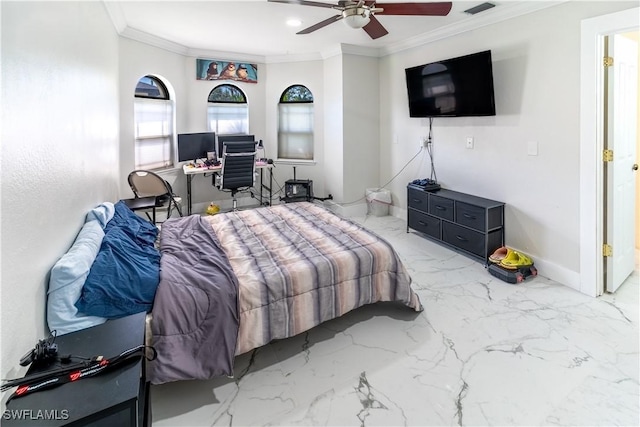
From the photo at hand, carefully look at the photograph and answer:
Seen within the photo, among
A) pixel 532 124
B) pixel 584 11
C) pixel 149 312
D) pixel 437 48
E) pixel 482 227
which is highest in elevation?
pixel 437 48

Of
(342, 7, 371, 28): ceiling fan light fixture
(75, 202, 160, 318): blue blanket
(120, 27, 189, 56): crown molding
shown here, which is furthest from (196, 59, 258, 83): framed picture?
(75, 202, 160, 318): blue blanket

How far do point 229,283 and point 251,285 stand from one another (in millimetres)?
125

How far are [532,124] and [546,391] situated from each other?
94.9 inches

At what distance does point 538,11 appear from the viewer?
3205 mm

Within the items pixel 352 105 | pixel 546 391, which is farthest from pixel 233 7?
pixel 546 391

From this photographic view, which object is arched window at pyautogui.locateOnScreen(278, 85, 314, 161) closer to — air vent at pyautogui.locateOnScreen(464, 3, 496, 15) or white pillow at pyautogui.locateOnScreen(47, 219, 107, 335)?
air vent at pyautogui.locateOnScreen(464, 3, 496, 15)

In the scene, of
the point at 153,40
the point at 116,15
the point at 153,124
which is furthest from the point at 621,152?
the point at 153,124

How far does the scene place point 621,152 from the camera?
2.95m

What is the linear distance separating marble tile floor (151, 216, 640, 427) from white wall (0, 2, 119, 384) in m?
0.88

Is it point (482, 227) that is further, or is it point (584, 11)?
point (482, 227)

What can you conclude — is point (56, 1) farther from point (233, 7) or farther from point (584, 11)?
point (584, 11)

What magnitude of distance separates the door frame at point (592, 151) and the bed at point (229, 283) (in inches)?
62.3

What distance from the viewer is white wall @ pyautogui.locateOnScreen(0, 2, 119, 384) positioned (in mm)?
1190

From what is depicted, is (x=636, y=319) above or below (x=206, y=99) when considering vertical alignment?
below
